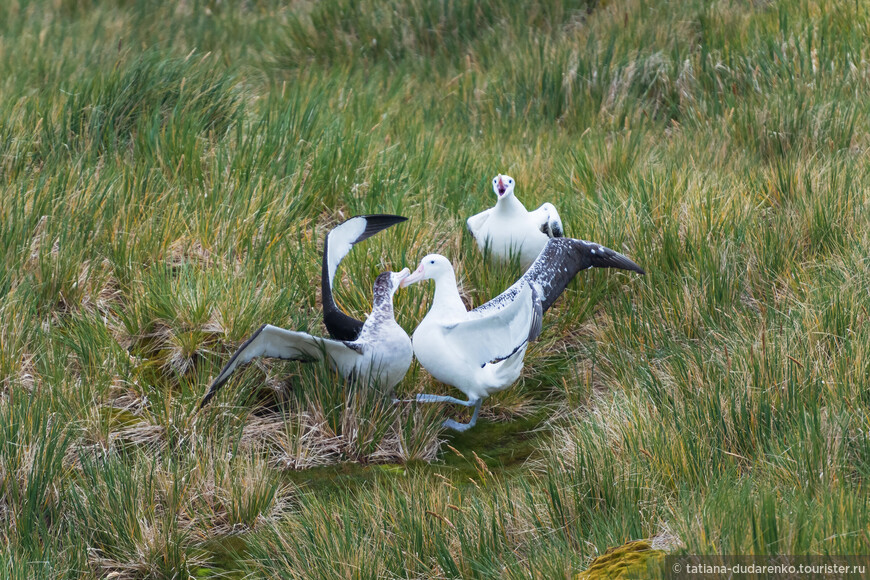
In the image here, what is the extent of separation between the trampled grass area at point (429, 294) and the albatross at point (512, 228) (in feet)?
0.40

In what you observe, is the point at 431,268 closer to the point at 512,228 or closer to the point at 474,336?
the point at 474,336

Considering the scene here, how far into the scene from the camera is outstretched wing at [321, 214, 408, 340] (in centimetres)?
393

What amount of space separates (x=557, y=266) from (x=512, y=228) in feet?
1.57

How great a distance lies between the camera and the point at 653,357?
409 cm

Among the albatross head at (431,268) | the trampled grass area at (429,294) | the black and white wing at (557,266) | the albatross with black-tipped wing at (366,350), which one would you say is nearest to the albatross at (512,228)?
the trampled grass area at (429,294)

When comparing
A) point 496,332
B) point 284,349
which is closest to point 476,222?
point 496,332

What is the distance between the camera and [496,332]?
12.9 ft

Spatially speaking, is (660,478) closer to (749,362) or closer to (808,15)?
(749,362)

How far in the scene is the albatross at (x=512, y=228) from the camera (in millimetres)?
4598

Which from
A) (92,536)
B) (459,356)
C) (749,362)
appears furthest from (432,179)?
(92,536)

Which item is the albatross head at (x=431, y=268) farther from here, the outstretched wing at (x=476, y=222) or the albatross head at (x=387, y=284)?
the outstretched wing at (x=476, y=222)

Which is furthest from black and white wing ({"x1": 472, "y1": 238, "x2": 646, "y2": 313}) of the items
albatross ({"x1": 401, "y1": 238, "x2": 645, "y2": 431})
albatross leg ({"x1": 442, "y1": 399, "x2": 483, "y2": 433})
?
albatross leg ({"x1": 442, "y1": 399, "x2": 483, "y2": 433})

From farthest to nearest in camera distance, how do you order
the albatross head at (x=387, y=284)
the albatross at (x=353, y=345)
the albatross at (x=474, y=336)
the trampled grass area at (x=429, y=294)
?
1. the albatross head at (x=387, y=284)
2. the albatross at (x=474, y=336)
3. the albatross at (x=353, y=345)
4. the trampled grass area at (x=429, y=294)

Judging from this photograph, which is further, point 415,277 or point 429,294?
point 429,294
